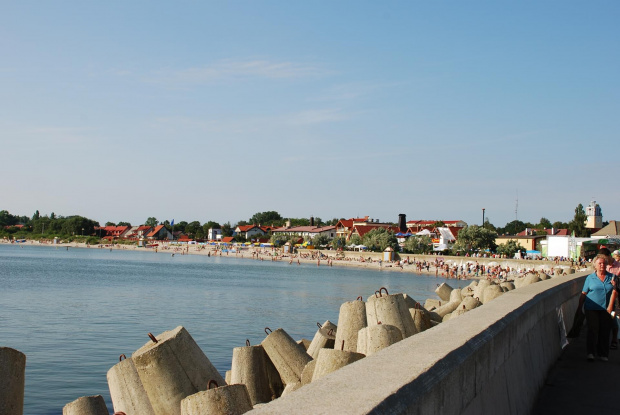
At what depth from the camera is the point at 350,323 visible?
32.4 ft

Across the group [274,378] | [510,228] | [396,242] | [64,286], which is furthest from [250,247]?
[274,378]

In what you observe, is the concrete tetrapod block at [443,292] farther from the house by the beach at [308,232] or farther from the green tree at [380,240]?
the house by the beach at [308,232]

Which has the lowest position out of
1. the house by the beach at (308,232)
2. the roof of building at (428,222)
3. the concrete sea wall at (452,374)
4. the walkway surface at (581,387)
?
the walkway surface at (581,387)

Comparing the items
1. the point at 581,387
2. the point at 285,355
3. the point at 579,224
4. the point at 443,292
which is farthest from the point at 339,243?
the point at 581,387

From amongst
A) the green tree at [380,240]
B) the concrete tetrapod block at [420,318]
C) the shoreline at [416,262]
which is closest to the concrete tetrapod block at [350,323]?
the concrete tetrapod block at [420,318]

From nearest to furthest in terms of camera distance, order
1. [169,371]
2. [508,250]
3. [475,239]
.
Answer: [169,371] → [508,250] → [475,239]

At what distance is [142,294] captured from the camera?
157 ft

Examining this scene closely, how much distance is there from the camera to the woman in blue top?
9059 millimetres

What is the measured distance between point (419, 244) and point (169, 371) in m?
114

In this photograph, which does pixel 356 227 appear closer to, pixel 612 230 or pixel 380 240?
pixel 380 240

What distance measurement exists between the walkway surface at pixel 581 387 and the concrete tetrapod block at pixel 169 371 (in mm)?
3526

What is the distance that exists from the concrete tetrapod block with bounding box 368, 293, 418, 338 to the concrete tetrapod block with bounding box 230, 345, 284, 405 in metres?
1.62

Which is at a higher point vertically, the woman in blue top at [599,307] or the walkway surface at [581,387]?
the woman in blue top at [599,307]

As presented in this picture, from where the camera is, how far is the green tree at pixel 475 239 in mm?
105125
